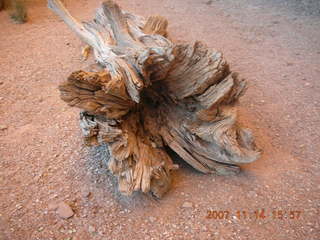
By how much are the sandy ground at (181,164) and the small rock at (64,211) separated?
4 cm

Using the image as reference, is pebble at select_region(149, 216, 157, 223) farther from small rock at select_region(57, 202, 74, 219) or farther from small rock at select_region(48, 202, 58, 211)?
small rock at select_region(48, 202, 58, 211)

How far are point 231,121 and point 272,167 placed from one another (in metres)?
0.60

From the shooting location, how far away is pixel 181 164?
2.56 m

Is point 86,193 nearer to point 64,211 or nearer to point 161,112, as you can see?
point 64,211

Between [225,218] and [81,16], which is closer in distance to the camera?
[225,218]

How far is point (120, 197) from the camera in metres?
2.29

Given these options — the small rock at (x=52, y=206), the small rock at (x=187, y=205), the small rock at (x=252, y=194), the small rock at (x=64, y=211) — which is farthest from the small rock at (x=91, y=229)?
the small rock at (x=252, y=194)

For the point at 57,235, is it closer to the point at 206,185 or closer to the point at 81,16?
the point at 206,185

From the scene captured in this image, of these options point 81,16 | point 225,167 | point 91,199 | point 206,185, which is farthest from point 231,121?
point 81,16

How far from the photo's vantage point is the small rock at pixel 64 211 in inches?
85.0

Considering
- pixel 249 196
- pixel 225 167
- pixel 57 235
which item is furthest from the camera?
pixel 225 167
